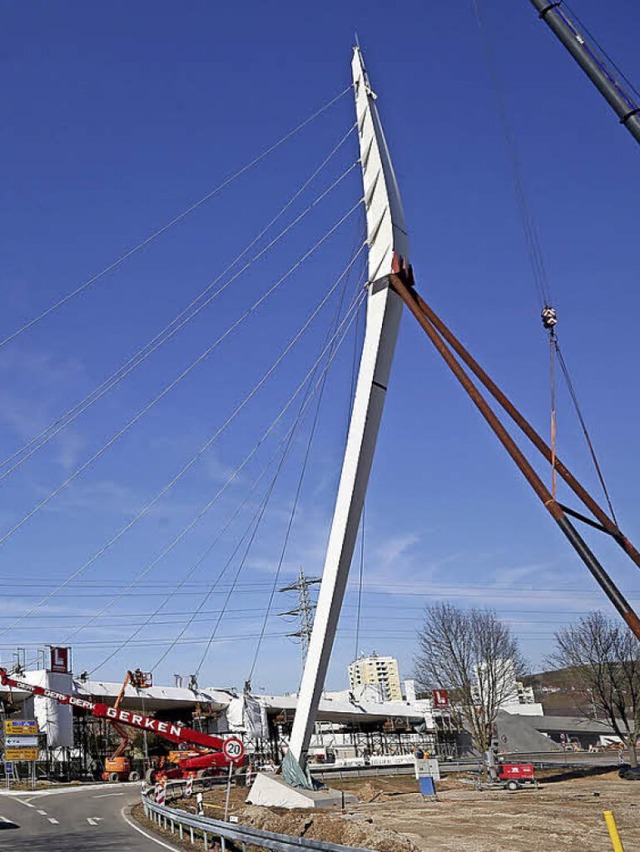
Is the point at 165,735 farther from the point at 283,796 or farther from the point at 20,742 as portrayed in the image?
the point at 283,796

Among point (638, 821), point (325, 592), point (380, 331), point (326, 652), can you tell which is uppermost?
point (380, 331)

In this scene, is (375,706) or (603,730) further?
(603,730)

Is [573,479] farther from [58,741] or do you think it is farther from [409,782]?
[58,741]

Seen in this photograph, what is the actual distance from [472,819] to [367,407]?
1307cm

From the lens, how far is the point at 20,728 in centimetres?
5197

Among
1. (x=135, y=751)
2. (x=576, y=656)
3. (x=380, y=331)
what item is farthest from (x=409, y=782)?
(x=135, y=751)

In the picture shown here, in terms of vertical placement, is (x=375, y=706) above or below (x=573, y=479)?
above

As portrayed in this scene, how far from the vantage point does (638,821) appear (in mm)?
21875

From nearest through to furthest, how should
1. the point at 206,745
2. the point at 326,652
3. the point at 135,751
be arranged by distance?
the point at 326,652 → the point at 206,745 → the point at 135,751

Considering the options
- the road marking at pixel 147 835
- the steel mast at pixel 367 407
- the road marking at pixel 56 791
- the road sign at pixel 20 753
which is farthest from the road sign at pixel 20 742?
the steel mast at pixel 367 407

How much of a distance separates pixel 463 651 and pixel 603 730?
163 feet

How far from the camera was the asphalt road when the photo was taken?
19219 millimetres

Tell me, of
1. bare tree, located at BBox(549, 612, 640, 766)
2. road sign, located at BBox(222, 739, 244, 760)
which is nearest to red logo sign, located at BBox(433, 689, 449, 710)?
bare tree, located at BBox(549, 612, 640, 766)

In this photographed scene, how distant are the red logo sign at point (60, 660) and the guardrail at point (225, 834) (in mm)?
30315
